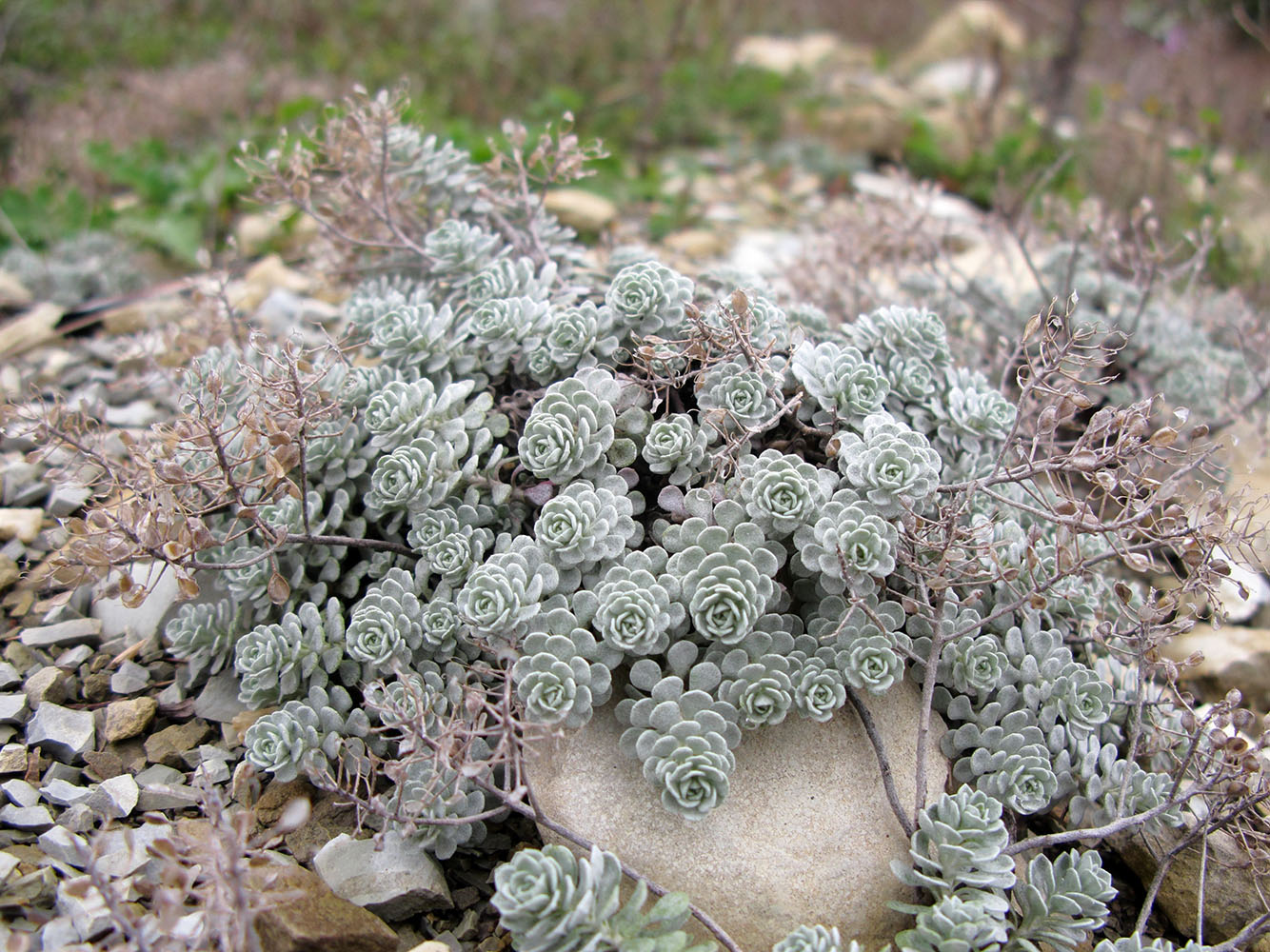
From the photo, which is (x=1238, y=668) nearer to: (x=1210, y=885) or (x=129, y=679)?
(x=1210, y=885)

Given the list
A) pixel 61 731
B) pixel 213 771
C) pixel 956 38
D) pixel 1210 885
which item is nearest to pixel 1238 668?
pixel 1210 885

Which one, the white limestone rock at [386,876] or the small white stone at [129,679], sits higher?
the white limestone rock at [386,876]

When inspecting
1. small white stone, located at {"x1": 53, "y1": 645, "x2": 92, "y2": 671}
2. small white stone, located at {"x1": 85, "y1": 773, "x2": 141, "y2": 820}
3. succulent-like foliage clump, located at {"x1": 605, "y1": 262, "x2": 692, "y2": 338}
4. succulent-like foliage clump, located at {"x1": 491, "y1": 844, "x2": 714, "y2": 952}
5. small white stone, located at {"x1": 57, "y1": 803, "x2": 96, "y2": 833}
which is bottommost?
small white stone, located at {"x1": 53, "y1": 645, "x2": 92, "y2": 671}

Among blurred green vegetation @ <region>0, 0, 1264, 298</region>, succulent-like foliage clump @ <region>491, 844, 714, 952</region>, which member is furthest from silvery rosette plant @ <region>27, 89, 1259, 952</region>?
blurred green vegetation @ <region>0, 0, 1264, 298</region>

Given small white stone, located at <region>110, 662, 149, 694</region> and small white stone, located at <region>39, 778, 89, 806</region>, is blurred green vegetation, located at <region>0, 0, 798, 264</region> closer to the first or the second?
small white stone, located at <region>110, 662, 149, 694</region>

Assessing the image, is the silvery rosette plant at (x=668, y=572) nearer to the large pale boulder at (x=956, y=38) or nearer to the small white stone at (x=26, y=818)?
the small white stone at (x=26, y=818)

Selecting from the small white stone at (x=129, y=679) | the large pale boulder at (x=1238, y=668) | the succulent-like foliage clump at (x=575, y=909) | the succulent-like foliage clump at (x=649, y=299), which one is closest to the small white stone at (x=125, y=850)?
the small white stone at (x=129, y=679)
